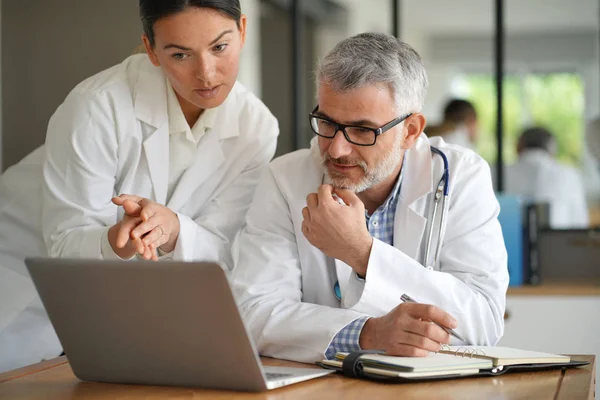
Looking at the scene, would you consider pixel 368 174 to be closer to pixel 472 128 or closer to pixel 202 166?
pixel 202 166

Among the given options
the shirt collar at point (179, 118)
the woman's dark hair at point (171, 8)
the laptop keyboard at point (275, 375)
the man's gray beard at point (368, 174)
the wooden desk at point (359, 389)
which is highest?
the woman's dark hair at point (171, 8)

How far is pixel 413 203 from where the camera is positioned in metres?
1.77

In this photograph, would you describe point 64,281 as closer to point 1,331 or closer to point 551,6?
point 1,331

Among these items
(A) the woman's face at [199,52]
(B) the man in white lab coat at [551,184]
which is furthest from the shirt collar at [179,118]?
(B) the man in white lab coat at [551,184]

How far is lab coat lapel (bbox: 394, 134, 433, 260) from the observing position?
5.72 feet

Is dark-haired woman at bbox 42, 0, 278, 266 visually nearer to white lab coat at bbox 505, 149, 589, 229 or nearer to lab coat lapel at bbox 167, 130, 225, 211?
lab coat lapel at bbox 167, 130, 225, 211

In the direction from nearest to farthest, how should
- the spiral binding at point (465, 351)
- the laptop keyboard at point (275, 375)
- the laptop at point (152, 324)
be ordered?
the laptop at point (152, 324) → the laptop keyboard at point (275, 375) → the spiral binding at point (465, 351)

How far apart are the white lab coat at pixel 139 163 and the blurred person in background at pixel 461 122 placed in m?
2.66

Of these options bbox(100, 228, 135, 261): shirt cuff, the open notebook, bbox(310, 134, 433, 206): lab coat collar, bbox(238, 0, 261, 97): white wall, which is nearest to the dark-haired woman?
bbox(100, 228, 135, 261): shirt cuff

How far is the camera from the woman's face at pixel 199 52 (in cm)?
174

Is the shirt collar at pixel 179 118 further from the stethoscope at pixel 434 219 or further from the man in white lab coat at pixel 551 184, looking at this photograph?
the man in white lab coat at pixel 551 184

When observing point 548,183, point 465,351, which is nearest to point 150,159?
point 465,351

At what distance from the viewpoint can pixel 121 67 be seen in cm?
198

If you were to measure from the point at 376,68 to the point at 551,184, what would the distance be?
285 cm
